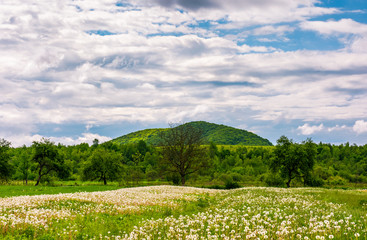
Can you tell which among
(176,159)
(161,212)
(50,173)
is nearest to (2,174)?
(50,173)

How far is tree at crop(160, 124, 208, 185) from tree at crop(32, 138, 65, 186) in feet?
102

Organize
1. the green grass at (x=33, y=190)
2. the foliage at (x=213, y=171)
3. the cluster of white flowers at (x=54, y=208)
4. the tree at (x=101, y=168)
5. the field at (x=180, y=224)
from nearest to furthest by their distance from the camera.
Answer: the field at (x=180, y=224) → the cluster of white flowers at (x=54, y=208) → the green grass at (x=33, y=190) → the foliage at (x=213, y=171) → the tree at (x=101, y=168)

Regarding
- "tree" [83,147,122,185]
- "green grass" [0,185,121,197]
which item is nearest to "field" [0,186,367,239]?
"green grass" [0,185,121,197]

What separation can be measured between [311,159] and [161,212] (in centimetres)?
5698

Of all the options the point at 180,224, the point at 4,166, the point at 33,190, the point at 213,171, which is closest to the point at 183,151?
the point at 33,190

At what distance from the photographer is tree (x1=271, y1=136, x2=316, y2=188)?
64.3 m

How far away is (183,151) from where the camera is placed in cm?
6606

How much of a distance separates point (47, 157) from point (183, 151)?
37.2 m

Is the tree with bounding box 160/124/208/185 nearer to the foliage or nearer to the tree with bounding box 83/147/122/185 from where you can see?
the foliage

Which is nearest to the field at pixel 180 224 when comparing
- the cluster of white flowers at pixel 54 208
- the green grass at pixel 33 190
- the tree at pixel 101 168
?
the cluster of white flowers at pixel 54 208

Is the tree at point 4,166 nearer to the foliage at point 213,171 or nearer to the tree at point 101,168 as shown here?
the foliage at point 213,171

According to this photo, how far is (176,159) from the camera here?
65.6 metres

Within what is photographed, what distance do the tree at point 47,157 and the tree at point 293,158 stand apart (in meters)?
55.7

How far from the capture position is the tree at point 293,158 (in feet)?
211
